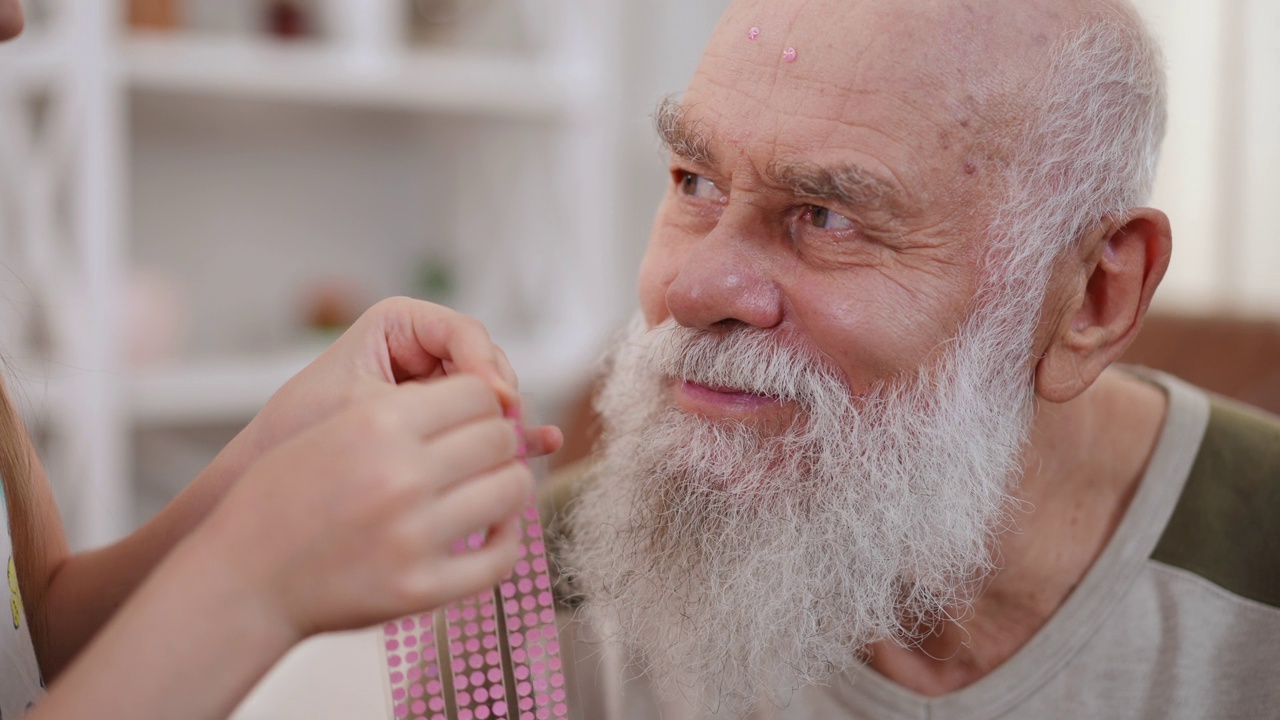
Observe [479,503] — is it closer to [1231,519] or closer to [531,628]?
[531,628]

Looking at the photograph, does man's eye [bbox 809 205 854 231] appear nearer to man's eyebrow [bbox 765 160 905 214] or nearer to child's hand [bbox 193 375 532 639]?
man's eyebrow [bbox 765 160 905 214]

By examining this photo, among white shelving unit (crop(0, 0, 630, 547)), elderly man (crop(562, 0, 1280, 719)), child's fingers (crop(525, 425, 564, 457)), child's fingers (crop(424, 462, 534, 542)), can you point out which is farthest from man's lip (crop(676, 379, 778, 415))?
white shelving unit (crop(0, 0, 630, 547))

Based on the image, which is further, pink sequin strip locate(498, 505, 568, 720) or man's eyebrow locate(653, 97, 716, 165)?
man's eyebrow locate(653, 97, 716, 165)

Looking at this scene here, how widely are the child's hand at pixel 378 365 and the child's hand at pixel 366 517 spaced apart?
14 cm

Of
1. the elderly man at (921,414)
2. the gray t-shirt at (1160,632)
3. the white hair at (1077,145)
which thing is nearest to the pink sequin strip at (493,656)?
the elderly man at (921,414)

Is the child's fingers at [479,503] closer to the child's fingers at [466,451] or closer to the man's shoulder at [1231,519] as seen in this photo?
the child's fingers at [466,451]

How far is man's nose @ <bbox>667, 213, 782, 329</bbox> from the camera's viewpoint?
1.01 meters

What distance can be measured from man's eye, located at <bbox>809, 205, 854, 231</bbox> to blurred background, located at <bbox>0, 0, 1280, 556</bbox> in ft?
2.63

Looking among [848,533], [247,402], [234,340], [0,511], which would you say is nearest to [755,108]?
[848,533]

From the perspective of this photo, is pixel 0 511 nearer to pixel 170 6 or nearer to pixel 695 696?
pixel 695 696

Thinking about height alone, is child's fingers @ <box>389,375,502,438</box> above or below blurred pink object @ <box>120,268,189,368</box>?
above

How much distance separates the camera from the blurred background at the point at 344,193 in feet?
6.24

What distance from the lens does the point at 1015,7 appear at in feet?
3.24

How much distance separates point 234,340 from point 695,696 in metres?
1.75
